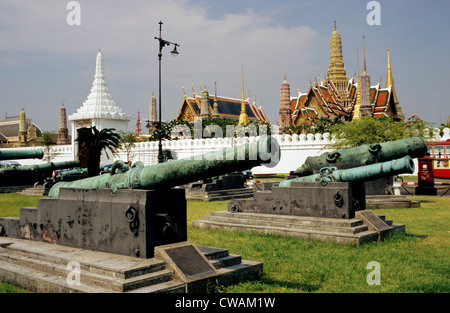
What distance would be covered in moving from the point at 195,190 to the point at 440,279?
13.2 metres

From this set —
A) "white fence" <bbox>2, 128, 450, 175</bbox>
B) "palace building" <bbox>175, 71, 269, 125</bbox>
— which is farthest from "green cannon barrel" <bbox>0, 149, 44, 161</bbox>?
"palace building" <bbox>175, 71, 269, 125</bbox>

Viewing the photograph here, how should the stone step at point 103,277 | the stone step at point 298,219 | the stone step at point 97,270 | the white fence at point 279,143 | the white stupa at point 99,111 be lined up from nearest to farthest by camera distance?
1. the stone step at point 103,277
2. the stone step at point 97,270
3. the stone step at point 298,219
4. the white fence at point 279,143
5. the white stupa at point 99,111

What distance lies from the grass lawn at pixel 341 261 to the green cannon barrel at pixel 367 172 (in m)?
1.22

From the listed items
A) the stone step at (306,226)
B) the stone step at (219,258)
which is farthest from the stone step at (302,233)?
the stone step at (219,258)

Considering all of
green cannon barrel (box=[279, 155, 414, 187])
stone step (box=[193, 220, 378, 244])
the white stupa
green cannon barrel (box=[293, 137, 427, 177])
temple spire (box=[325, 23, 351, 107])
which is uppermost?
temple spire (box=[325, 23, 351, 107])

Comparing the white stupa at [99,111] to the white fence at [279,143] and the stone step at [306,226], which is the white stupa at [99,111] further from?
the stone step at [306,226]

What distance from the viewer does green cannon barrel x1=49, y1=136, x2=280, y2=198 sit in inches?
164

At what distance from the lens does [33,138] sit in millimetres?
82688

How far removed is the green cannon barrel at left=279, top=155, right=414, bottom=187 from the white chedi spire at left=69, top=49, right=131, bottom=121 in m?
39.2

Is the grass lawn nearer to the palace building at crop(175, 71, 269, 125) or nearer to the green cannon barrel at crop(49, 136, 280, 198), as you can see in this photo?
the green cannon barrel at crop(49, 136, 280, 198)

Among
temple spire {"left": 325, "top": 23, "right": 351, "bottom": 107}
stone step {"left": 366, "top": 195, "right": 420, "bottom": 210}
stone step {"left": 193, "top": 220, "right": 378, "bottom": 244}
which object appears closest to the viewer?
stone step {"left": 193, "top": 220, "right": 378, "bottom": 244}

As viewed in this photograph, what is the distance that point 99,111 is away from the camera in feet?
150

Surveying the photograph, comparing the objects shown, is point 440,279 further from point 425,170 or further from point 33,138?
point 33,138

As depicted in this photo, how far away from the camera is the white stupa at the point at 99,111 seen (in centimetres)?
4562
